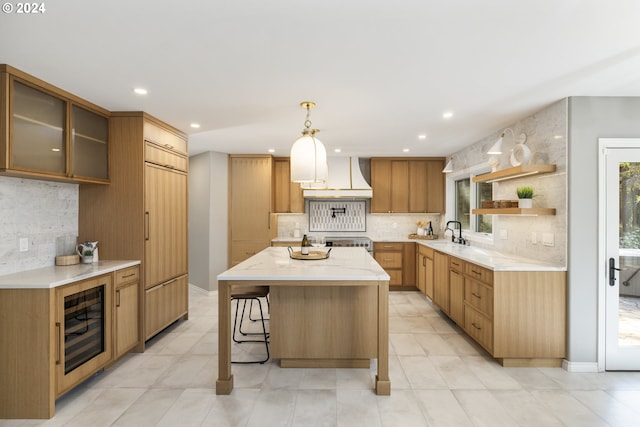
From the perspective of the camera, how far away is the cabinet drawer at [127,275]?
9.88 ft

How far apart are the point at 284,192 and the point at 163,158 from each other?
8.28ft

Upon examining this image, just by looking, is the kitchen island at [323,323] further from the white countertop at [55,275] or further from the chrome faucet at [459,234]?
the chrome faucet at [459,234]

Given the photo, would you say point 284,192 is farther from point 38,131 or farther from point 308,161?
point 38,131

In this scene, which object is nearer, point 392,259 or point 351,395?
point 351,395

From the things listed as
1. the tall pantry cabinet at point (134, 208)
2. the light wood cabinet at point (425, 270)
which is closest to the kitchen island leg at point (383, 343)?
the tall pantry cabinet at point (134, 208)

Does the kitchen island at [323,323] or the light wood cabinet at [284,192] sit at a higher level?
the light wood cabinet at [284,192]

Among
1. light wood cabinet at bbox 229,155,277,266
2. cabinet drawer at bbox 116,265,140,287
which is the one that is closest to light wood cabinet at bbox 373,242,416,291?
light wood cabinet at bbox 229,155,277,266

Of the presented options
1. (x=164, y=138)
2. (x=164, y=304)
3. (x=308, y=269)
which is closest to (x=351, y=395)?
(x=308, y=269)

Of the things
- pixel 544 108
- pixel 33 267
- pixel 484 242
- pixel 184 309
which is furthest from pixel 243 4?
pixel 484 242

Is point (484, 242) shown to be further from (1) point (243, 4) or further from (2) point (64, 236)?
(2) point (64, 236)

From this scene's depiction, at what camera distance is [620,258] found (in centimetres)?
286

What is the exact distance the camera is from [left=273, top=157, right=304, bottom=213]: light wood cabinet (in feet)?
19.6

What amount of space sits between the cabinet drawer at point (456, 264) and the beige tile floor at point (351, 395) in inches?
33.7

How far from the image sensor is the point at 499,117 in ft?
11.6
